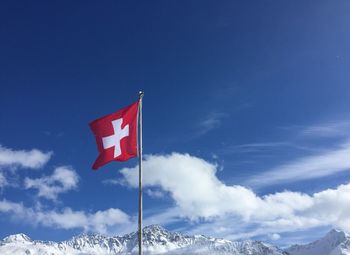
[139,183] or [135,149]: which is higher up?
[135,149]

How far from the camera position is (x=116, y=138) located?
35.0m

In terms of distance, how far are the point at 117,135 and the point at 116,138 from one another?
205mm

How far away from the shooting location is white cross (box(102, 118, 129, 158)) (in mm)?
35000

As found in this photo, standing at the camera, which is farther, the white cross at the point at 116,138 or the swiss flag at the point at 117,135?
the white cross at the point at 116,138

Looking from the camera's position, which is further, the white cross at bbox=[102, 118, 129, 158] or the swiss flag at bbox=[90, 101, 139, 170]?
the white cross at bbox=[102, 118, 129, 158]

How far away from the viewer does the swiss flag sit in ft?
114

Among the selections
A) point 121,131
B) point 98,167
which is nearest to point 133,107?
point 121,131

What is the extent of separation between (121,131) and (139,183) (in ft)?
12.3

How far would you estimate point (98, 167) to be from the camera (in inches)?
1373

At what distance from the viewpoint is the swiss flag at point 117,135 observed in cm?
3481

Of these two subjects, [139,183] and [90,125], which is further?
[90,125]

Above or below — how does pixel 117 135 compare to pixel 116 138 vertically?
above

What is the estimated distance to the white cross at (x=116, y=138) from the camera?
115 feet

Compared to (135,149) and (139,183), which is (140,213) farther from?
(135,149)
